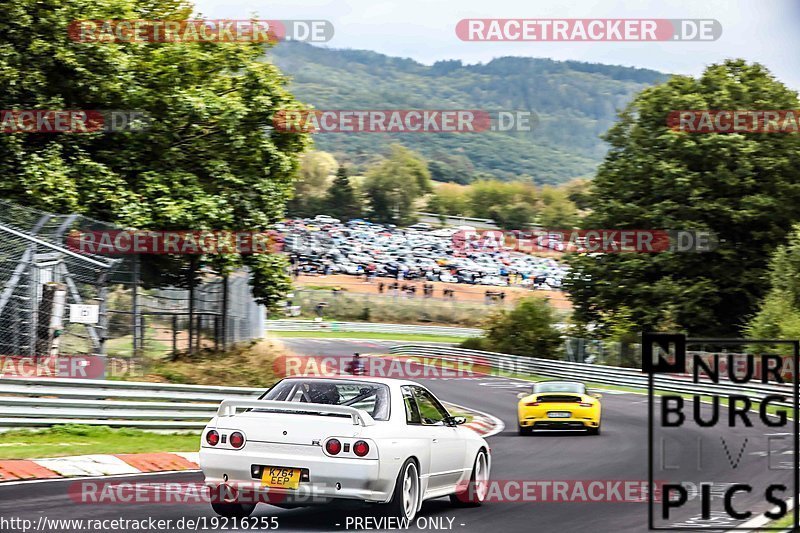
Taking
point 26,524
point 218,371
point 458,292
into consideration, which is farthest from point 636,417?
point 458,292

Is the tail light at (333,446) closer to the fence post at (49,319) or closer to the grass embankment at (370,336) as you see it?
the fence post at (49,319)

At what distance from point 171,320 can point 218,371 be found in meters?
1.69

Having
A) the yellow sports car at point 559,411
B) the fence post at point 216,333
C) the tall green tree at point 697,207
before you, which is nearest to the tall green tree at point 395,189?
the tall green tree at point 697,207

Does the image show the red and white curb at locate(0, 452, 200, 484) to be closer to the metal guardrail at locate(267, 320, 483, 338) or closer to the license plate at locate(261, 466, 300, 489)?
the license plate at locate(261, 466, 300, 489)

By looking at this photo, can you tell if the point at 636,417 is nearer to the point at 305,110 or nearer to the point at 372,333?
the point at 305,110

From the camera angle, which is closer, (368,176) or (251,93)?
(251,93)

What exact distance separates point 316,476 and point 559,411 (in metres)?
13.4

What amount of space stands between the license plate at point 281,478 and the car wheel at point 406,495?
0.81 m

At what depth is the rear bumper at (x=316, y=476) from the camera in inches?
354

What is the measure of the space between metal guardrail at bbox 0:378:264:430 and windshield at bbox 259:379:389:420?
556 centimetres

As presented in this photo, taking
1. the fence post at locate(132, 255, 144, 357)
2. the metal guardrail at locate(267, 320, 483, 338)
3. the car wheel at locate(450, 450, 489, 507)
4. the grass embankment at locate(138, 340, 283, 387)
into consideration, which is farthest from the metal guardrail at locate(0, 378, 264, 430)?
the metal guardrail at locate(267, 320, 483, 338)

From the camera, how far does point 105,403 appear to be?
58.4ft

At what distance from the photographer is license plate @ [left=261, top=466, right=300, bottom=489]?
A: 356 inches

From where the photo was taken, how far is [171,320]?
26453 mm
